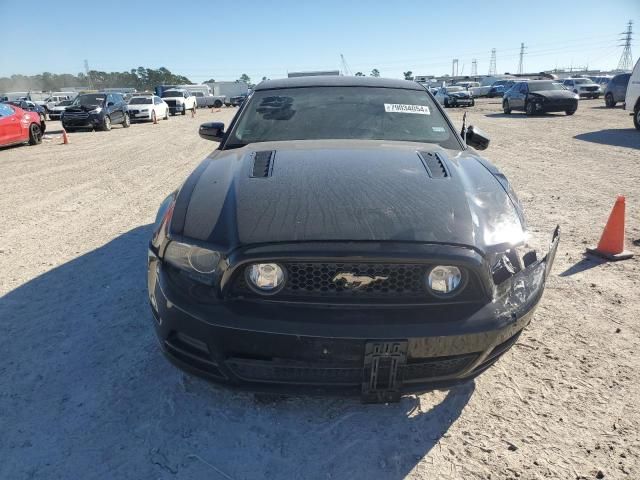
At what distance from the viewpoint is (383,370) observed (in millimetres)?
1783

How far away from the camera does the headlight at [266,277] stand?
1.85m

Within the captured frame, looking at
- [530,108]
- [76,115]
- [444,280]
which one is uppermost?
[76,115]

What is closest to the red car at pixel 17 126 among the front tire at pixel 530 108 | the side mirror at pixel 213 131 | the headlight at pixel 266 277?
the side mirror at pixel 213 131

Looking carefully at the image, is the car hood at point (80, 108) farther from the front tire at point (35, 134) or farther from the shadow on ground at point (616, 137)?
the shadow on ground at point (616, 137)

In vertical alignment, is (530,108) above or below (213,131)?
below

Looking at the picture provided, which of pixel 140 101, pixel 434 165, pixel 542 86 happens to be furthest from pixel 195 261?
pixel 140 101

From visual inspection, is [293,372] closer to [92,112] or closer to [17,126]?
[17,126]

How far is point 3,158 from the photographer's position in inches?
425

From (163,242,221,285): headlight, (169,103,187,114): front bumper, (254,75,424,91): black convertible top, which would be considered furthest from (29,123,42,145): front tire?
(169,103,187,114): front bumper

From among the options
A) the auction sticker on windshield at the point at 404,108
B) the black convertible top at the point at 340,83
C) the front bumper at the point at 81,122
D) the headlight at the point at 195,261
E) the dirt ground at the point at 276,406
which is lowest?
the dirt ground at the point at 276,406

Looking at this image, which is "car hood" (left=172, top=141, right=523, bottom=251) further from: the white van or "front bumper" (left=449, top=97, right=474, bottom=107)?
"front bumper" (left=449, top=97, right=474, bottom=107)

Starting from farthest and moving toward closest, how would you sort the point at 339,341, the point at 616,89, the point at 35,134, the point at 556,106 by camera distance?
the point at 616,89 → the point at 556,106 → the point at 35,134 → the point at 339,341

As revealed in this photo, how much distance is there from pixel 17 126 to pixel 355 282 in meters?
13.5

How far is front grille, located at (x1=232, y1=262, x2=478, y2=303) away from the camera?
6.01 ft
